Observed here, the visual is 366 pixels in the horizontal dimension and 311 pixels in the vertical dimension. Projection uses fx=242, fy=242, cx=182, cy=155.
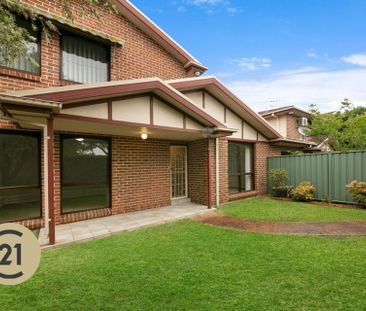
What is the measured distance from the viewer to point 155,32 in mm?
9594

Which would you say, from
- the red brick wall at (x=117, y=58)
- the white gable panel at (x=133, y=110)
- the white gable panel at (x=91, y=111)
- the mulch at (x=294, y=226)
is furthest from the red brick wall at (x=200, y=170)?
the white gable panel at (x=91, y=111)

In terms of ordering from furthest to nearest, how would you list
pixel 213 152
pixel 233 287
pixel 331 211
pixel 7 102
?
pixel 213 152
pixel 331 211
pixel 7 102
pixel 233 287

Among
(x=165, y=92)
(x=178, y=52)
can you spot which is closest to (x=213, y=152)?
(x=165, y=92)

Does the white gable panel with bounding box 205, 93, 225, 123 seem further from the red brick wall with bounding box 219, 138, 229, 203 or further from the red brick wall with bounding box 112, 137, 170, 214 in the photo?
the red brick wall with bounding box 112, 137, 170, 214

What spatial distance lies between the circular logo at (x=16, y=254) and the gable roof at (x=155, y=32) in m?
9.15

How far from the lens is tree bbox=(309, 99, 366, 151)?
16.1 metres

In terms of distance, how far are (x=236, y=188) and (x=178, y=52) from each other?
6814 mm

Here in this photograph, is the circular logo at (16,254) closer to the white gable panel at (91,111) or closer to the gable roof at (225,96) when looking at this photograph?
the white gable panel at (91,111)

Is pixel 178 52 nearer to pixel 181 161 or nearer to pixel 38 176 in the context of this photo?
pixel 181 161

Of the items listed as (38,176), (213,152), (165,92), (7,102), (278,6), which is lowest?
→ (38,176)

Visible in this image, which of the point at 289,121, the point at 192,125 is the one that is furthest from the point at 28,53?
the point at 289,121

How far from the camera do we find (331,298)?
3.28 metres

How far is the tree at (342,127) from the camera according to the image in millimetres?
16078

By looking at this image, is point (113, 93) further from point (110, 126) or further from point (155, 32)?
point (155, 32)
